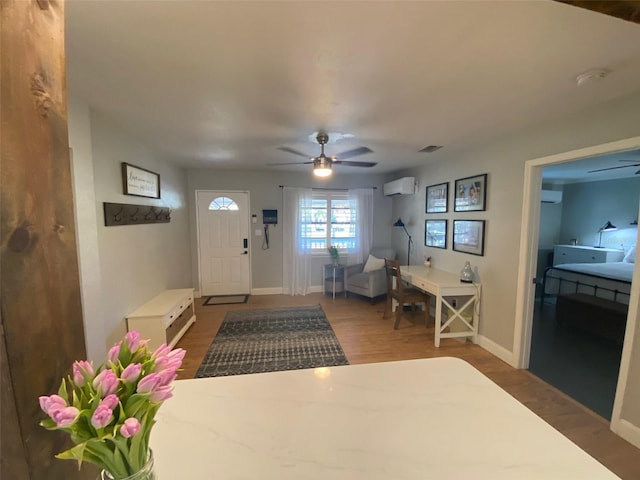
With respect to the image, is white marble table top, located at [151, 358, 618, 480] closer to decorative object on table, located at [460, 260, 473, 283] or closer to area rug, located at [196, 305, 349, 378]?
area rug, located at [196, 305, 349, 378]

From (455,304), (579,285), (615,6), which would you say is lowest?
(455,304)

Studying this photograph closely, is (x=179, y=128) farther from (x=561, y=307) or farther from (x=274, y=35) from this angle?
(x=561, y=307)

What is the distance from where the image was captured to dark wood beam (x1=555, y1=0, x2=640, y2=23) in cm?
79

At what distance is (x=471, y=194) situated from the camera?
3434mm

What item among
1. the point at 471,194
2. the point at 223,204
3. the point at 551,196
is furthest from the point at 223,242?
the point at 551,196

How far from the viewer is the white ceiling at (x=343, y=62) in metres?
1.22

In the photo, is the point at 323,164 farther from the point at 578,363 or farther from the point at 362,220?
the point at 578,363

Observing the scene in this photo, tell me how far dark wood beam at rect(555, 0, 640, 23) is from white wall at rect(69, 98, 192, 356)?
110 inches

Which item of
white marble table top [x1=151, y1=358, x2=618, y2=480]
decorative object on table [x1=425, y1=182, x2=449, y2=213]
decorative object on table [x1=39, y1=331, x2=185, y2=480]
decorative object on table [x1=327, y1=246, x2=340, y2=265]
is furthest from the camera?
decorative object on table [x1=327, y1=246, x2=340, y2=265]

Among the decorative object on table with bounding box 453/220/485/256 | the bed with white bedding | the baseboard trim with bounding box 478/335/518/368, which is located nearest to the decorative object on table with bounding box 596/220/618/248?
the bed with white bedding

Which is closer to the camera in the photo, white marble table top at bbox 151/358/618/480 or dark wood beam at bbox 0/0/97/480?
dark wood beam at bbox 0/0/97/480

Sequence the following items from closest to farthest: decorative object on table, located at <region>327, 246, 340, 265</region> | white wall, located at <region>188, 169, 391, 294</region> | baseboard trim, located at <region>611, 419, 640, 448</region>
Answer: baseboard trim, located at <region>611, 419, 640, 448</region> → white wall, located at <region>188, 169, 391, 294</region> → decorative object on table, located at <region>327, 246, 340, 265</region>

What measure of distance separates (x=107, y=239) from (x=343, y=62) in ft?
8.03

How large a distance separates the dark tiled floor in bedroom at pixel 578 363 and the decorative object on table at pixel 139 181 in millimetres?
4473
